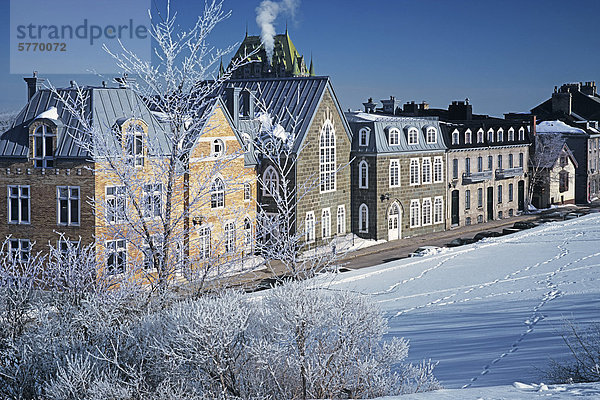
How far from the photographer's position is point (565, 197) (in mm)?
72000

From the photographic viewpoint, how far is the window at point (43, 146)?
34.3 metres

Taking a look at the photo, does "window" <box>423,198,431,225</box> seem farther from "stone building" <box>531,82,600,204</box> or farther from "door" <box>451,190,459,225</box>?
"stone building" <box>531,82,600,204</box>

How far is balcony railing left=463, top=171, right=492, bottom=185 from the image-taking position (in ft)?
193

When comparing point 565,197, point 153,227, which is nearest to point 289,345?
point 153,227

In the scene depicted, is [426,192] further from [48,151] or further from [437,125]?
[48,151]

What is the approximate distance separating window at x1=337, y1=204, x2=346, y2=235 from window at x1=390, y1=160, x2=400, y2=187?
404 cm

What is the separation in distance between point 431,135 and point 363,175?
7.04 meters

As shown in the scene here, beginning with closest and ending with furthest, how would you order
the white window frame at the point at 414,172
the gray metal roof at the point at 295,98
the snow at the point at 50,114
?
1. the snow at the point at 50,114
2. the gray metal roof at the point at 295,98
3. the white window frame at the point at 414,172

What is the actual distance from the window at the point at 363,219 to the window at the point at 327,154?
342 centimetres

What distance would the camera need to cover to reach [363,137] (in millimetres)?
51281

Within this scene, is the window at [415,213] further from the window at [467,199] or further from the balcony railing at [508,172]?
the balcony railing at [508,172]

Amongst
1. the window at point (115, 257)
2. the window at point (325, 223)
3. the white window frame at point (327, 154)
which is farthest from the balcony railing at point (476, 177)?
the window at point (115, 257)

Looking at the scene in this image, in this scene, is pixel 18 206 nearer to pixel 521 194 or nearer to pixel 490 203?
pixel 490 203

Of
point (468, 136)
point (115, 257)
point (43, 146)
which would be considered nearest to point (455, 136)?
point (468, 136)
